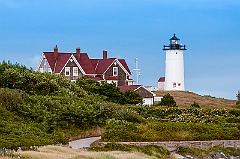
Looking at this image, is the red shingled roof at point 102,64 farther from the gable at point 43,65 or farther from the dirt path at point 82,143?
the dirt path at point 82,143

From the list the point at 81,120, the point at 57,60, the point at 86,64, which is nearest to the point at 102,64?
the point at 86,64

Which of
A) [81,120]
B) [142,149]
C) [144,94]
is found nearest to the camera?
[142,149]

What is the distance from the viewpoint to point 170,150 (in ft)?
95.9

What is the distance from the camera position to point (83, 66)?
6806cm

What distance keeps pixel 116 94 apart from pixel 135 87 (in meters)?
13.4

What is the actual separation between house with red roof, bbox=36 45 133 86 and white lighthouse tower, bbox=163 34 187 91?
5.88 metres

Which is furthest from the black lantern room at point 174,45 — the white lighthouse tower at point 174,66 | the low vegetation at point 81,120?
the low vegetation at point 81,120

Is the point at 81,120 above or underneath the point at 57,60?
underneath

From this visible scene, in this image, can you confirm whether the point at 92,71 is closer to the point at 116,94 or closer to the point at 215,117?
the point at 116,94

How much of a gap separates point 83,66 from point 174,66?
38.5 ft

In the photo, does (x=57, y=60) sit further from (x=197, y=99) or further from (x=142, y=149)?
(x=142, y=149)

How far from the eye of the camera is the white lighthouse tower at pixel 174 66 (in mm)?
73875

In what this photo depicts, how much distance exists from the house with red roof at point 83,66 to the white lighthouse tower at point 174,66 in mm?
5877

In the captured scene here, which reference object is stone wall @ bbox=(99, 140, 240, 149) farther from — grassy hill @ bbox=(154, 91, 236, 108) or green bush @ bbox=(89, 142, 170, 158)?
grassy hill @ bbox=(154, 91, 236, 108)
